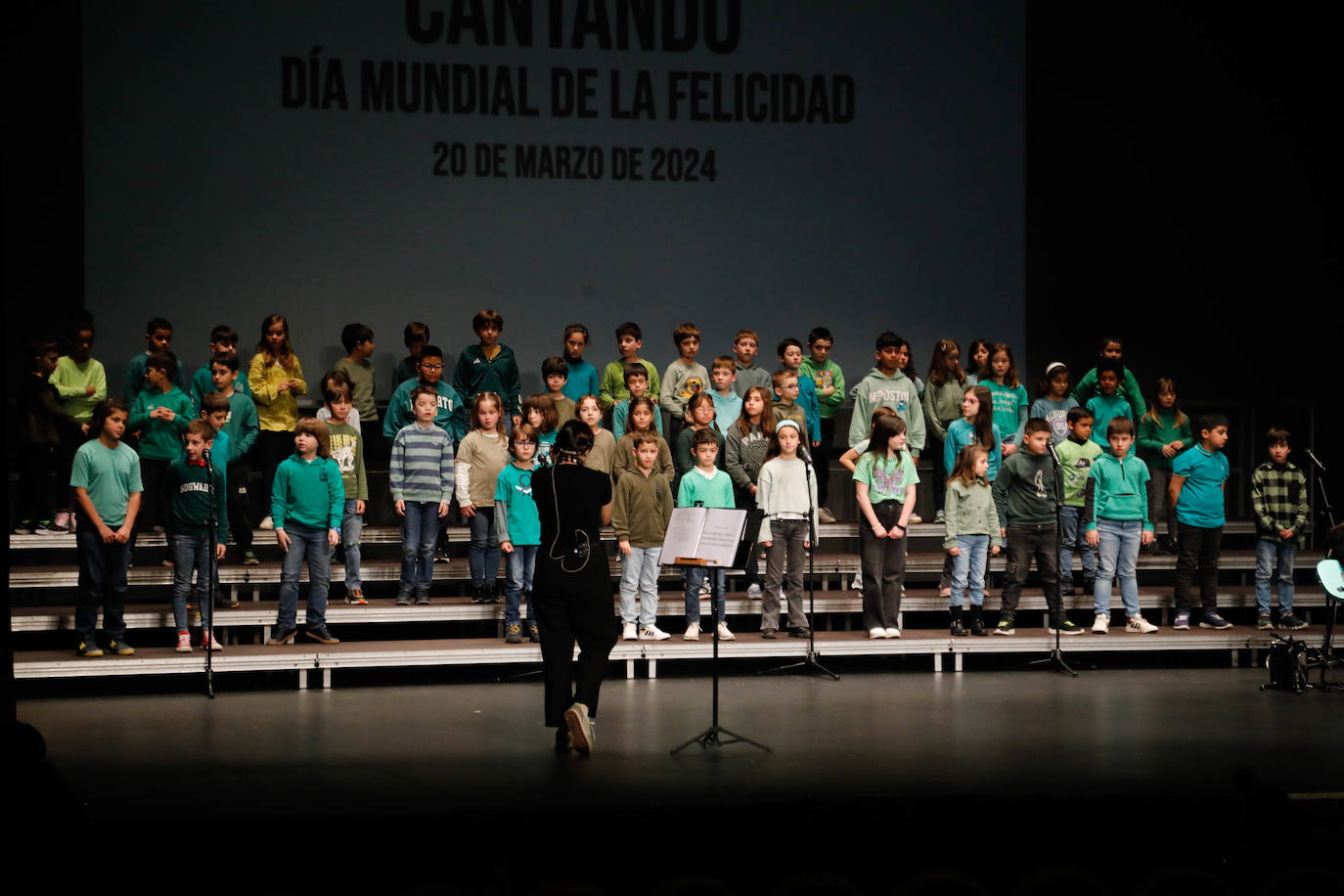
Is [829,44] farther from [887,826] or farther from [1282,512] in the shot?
[887,826]

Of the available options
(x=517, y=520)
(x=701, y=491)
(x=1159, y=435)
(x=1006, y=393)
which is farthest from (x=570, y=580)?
(x=1159, y=435)

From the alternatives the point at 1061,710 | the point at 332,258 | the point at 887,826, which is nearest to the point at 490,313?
the point at 332,258

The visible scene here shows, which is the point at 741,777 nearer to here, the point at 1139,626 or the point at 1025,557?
the point at 1025,557

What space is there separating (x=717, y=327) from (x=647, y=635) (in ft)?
11.3

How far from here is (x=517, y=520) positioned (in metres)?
8.66

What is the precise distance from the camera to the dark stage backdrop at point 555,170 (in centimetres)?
1050

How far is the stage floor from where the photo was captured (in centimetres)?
411

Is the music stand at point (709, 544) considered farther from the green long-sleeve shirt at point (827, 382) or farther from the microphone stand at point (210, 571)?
the green long-sleeve shirt at point (827, 382)

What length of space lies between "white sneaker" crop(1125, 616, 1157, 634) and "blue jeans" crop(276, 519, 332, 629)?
5.65m

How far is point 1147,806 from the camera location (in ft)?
14.3

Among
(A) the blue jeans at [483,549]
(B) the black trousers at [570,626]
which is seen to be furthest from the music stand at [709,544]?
(A) the blue jeans at [483,549]

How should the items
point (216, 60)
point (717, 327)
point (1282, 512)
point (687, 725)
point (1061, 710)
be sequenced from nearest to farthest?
point (687, 725) < point (1061, 710) < point (1282, 512) < point (216, 60) < point (717, 327)

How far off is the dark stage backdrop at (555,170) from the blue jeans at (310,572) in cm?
257

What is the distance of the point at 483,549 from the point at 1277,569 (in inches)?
229
